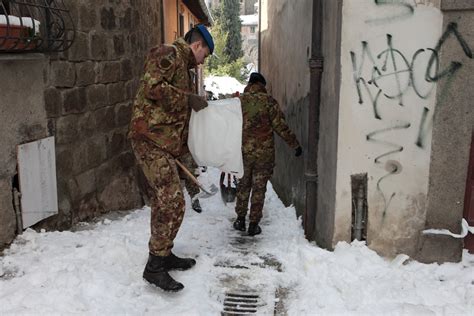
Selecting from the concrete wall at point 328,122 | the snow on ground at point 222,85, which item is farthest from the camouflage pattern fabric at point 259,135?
the snow on ground at point 222,85

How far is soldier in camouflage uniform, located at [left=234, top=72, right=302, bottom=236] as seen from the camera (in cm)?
492

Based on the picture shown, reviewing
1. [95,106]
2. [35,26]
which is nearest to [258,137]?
[95,106]

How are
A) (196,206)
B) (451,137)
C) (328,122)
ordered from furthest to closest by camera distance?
(196,206)
(328,122)
(451,137)

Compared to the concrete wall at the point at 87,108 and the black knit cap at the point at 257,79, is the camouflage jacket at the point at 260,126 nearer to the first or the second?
the black knit cap at the point at 257,79

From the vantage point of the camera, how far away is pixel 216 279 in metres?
3.36

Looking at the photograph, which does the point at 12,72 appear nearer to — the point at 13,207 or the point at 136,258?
the point at 13,207

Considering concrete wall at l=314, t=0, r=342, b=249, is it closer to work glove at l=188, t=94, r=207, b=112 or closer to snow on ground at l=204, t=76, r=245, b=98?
work glove at l=188, t=94, r=207, b=112

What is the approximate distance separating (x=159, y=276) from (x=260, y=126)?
7.47ft

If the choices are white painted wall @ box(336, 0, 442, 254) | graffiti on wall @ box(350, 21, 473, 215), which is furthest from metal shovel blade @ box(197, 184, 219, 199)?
graffiti on wall @ box(350, 21, 473, 215)

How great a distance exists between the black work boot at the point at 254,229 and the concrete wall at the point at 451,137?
1.83 metres

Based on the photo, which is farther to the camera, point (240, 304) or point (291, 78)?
point (291, 78)

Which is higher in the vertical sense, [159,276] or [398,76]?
[398,76]

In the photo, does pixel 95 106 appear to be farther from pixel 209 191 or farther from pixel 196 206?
pixel 209 191

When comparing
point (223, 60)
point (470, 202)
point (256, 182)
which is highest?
point (223, 60)
